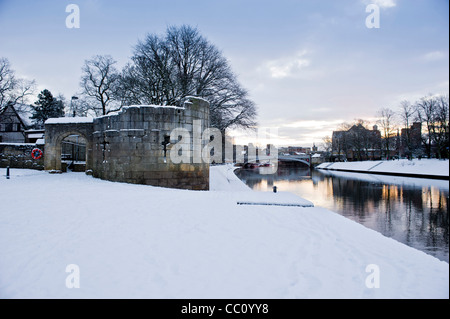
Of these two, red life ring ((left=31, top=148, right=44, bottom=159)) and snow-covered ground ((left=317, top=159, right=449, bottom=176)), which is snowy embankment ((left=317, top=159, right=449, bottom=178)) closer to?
snow-covered ground ((left=317, top=159, right=449, bottom=176))

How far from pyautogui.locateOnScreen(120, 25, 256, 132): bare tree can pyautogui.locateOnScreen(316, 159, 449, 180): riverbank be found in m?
18.6

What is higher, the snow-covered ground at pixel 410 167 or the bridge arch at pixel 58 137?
the bridge arch at pixel 58 137

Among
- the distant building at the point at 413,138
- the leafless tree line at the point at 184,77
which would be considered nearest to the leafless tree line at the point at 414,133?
the distant building at the point at 413,138

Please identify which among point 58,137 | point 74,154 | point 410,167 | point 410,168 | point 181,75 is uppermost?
point 181,75

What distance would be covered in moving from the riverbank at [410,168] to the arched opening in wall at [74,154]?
90.3 feet

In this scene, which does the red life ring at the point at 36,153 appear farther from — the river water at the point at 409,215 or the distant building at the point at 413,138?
the distant building at the point at 413,138

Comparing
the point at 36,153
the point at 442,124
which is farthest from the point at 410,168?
the point at 36,153

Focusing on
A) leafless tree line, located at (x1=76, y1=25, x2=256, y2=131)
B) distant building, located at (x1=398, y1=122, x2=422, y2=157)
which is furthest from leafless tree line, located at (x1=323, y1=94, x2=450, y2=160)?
leafless tree line, located at (x1=76, y1=25, x2=256, y2=131)

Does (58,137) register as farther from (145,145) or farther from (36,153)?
(145,145)

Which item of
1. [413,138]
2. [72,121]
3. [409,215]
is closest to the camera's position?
[409,215]

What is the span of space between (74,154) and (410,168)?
32.3 metres

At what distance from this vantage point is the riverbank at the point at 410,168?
2205 cm

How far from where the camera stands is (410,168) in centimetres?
2641
